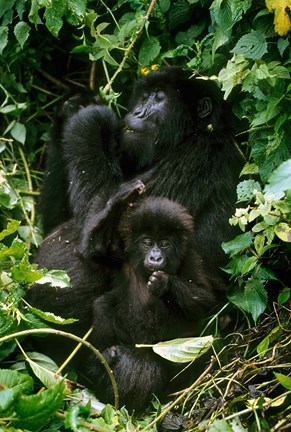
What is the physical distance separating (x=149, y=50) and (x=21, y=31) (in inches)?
29.4

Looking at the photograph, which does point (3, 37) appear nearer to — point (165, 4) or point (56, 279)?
point (165, 4)

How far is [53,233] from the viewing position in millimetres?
4961

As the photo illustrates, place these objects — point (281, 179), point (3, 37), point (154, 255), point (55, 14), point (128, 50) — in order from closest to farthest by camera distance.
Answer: point (281, 179)
point (154, 255)
point (55, 14)
point (128, 50)
point (3, 37)

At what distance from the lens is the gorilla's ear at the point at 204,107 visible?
15.8ft

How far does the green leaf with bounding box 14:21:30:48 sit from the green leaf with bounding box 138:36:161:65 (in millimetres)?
673

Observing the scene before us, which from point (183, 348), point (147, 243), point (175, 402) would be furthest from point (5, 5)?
point (175, 402)

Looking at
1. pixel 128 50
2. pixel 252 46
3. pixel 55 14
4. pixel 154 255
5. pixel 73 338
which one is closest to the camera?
pixel 73 338

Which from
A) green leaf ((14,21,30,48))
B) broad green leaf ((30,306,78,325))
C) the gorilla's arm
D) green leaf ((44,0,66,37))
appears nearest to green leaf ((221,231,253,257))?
the gorilla's arm

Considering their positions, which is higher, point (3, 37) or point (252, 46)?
point (3, 37)

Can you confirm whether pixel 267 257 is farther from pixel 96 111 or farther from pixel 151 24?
pixel 151 24

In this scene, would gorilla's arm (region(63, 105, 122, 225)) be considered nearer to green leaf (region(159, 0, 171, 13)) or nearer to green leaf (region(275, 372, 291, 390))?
green leaf (region(159, 0, 171, 13))

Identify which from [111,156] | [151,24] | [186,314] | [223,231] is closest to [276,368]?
[186,314]

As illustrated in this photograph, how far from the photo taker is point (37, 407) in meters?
3.38

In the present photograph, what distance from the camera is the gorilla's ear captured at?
4801 millimetres
